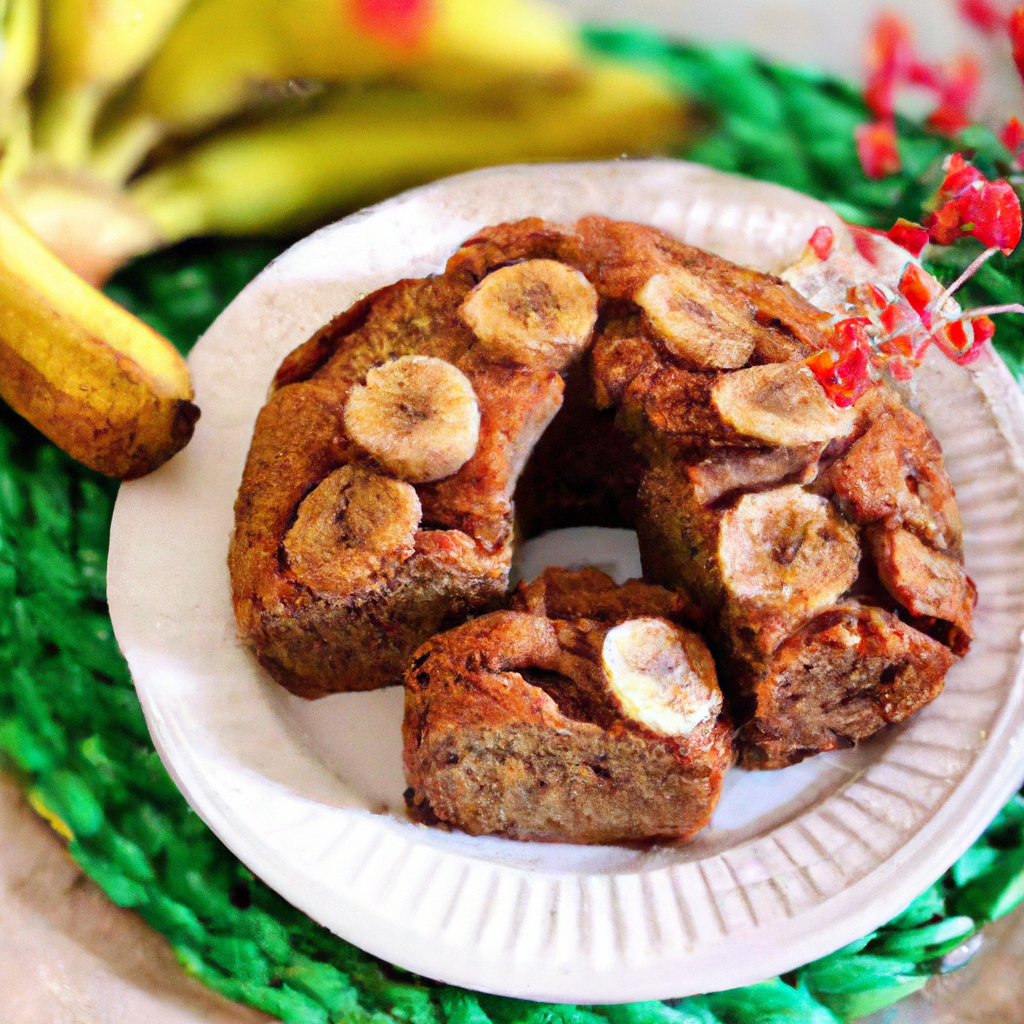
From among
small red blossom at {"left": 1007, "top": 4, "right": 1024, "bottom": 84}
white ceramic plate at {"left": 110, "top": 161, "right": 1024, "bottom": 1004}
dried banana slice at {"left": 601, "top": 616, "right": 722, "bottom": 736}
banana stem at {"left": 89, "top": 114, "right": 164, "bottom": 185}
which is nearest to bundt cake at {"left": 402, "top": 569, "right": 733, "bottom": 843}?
dried banana slice at {"left": 601, "top": 616, "right": 722, "bottom": 736}

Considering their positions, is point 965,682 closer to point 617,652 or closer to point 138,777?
point 617,652

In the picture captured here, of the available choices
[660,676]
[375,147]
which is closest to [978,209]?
[660,676]

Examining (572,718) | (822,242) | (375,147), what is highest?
(822,242)

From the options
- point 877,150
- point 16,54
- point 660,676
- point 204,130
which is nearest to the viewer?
point 660,676

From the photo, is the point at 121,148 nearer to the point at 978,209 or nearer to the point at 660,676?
the point at 660,676

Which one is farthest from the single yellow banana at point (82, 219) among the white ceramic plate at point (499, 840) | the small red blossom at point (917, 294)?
the small red blossom at point (917, 294)

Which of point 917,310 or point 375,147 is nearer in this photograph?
point 917,310
